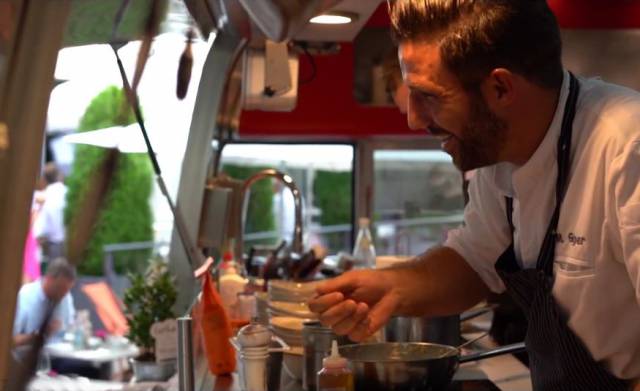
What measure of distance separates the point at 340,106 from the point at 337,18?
8.35 feet

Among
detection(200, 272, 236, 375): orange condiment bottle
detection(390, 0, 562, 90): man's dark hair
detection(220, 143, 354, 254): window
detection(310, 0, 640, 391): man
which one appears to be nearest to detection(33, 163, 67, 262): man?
detection(220, 143, 354, 254): window

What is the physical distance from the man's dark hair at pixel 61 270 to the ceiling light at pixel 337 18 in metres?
1.63

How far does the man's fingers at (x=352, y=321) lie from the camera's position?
2037mm

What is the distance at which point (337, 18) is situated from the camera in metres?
3.71

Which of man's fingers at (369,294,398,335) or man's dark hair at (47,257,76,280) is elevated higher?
man's dark hair at (47,257,76,280)

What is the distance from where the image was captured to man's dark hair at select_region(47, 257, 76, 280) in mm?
1979

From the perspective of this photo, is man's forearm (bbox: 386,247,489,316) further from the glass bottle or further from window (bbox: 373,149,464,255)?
window (bbox: 373,149,464,255)

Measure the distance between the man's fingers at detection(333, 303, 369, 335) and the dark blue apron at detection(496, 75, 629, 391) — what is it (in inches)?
14.1

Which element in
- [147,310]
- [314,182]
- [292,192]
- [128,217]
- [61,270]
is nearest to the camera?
[61,270]

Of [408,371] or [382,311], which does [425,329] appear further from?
[408,371]

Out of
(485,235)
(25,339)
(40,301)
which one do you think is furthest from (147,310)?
(25,339)

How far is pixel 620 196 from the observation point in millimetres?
1730

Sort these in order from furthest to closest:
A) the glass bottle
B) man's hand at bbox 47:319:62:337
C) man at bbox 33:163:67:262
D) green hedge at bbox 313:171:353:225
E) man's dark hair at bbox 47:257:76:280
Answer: green hedge at bbox 313:171:353:225 < man at bbox 33:163:67:262 < the glass bottle < man's dark hair at bbox 47:257:76:280 < man's hand at bbox 47:319:62:337

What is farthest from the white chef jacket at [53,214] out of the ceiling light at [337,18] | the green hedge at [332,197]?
the green hedge at [332,197]
